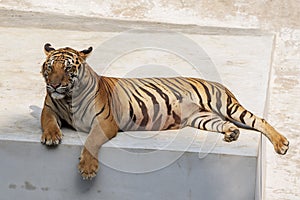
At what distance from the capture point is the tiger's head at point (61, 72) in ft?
13.2

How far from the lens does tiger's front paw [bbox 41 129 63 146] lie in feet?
13.7

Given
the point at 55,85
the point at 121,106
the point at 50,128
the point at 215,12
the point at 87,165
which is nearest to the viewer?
the point at 55,85

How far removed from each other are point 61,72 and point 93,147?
1.34 feet

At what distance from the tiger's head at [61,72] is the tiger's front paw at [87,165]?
31 cm

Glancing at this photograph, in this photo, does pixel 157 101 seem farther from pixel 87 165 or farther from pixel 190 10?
pixel 190 10

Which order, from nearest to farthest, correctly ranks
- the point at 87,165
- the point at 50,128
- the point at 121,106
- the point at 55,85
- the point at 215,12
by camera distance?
1. the point at 55,85
2. the point at 87,165
3. the point at 50,128
4. the point at 121,106
5. the point at 215,12

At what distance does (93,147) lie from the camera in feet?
13.5

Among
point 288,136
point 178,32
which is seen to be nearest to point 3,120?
point 288,136

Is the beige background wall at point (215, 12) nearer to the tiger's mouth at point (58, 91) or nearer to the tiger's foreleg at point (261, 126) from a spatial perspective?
the tiger's foreleg at point (261, 126)

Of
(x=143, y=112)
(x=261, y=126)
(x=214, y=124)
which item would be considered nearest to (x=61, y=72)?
(x=143, y=112)

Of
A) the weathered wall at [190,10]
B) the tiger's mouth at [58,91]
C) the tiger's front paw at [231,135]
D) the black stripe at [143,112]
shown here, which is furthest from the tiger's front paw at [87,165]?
the weathered wall at [190,10]

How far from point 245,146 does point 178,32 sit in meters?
3.07

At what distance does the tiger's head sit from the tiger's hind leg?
74 cm

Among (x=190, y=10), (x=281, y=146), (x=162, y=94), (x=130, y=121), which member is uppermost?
(x=190, y=10)
